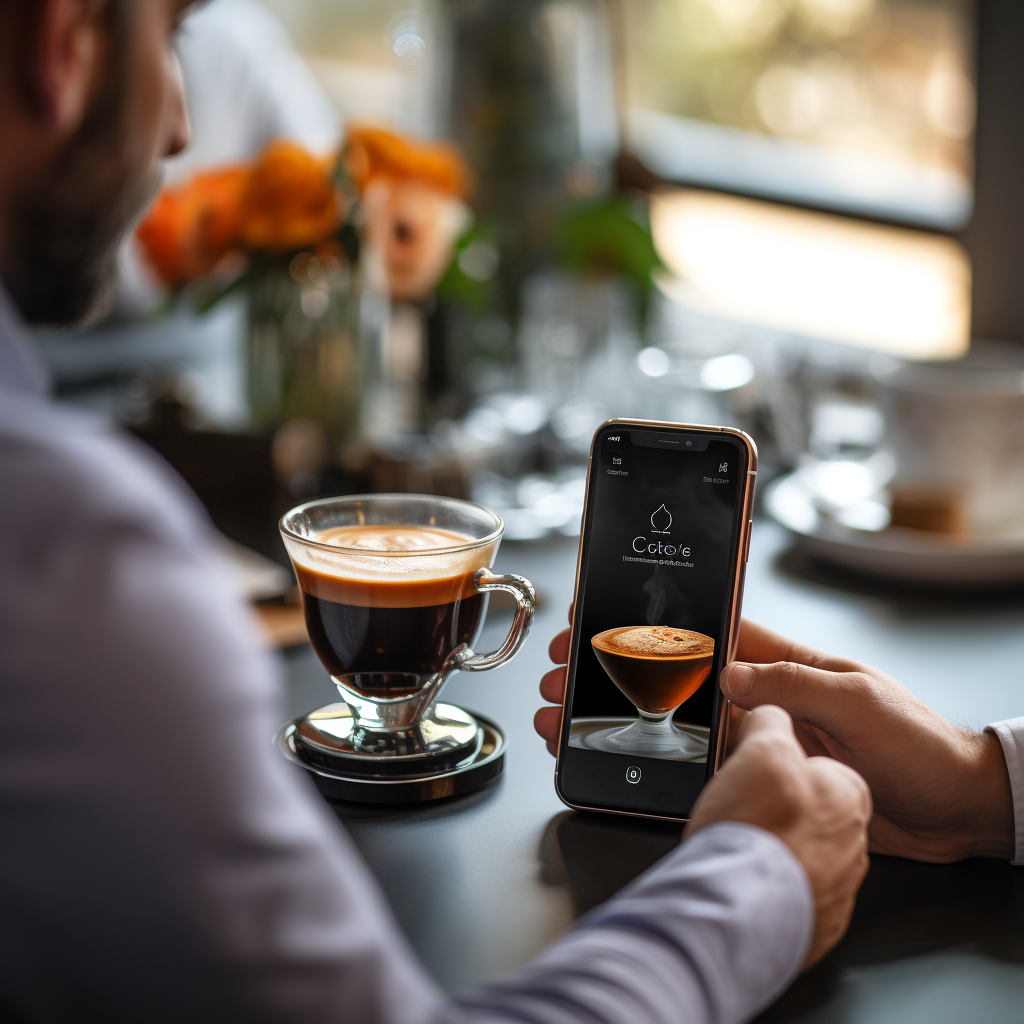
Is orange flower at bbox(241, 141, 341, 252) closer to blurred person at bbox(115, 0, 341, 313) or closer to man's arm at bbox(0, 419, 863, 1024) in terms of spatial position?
man's arm at bbox(0, 419, 863, 1024)

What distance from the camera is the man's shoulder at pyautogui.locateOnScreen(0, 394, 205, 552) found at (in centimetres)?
42

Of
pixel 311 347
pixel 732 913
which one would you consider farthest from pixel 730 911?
pixel 311 347

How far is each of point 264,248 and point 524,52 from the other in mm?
683

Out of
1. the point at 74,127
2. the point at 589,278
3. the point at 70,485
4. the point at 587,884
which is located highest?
the point at 74,127

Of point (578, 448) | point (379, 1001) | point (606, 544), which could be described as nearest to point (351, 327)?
point (578, 448)

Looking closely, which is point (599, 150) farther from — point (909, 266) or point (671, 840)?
point (671, 840)

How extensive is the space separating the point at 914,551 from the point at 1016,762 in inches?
18.3

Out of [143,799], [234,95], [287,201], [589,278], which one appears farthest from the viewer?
[234,95]

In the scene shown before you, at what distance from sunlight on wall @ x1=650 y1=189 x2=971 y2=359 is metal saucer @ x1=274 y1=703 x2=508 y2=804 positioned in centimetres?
171

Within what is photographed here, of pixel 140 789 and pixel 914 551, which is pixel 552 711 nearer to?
pixel 140 789

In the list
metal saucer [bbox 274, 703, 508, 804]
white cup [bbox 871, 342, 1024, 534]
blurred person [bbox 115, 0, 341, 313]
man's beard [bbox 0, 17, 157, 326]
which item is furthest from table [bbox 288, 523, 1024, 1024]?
blurred person [bbox 115, 0, 341, 313]

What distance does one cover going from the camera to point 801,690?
72 centimetres

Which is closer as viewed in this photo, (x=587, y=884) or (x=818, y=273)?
(x=587, y=884)

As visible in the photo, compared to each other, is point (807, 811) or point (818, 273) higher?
point (807, 811)
